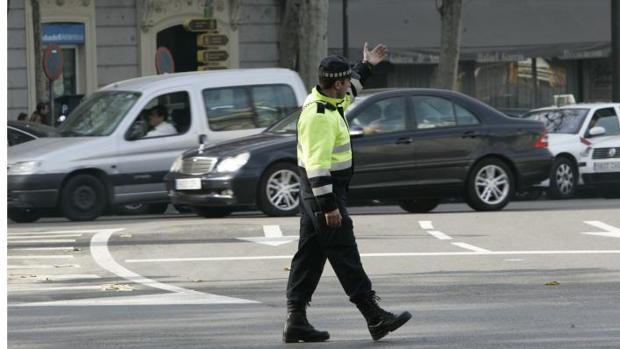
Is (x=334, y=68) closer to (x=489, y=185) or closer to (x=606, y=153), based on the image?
(x=489, y=185)

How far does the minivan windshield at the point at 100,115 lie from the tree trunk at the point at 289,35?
14271 millimetres

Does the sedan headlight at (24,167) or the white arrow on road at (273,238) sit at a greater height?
the sedan headlight at (24,167)

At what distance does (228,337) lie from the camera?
984 cm

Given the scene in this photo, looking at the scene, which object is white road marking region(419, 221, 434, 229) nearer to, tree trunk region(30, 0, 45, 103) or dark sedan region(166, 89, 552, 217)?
dark sedan region(166, 89, 552, 217)

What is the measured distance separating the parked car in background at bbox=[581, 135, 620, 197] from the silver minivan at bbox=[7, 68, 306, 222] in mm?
6423

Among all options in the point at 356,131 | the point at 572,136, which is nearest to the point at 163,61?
the point at 572,136

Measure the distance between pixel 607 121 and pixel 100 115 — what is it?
9.28 meters

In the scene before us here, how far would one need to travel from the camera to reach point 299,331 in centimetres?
964

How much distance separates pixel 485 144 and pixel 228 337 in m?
10.9

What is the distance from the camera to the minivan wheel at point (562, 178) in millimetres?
26141

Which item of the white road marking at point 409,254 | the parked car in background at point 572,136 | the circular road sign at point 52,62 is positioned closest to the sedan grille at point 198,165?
the white road marking at point 409,254

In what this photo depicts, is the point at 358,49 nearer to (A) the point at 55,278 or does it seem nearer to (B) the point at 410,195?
(B) the point at 410,195

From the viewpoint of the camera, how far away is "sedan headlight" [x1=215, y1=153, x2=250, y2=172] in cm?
1958

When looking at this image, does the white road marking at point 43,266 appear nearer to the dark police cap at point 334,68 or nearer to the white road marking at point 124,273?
the white road marking at point 124,273
